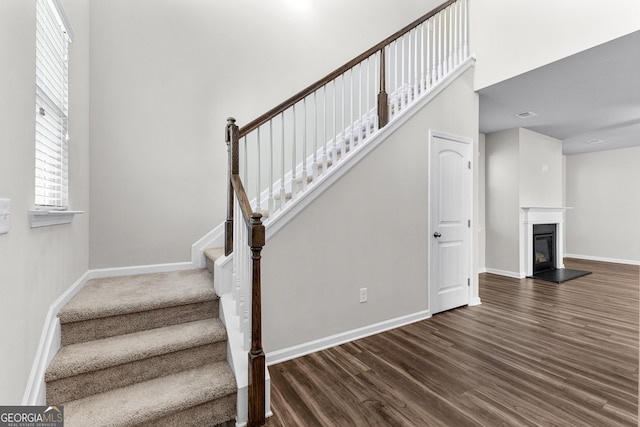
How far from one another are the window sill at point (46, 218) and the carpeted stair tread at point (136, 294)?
1.76 ft

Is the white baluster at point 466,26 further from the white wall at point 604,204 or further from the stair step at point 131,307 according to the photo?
the white wall at point 604,204

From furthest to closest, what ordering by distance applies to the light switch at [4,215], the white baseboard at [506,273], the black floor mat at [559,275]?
the white baseboard at [506,273] → the black floor mat at [559,275] → the light switch at [4,215]

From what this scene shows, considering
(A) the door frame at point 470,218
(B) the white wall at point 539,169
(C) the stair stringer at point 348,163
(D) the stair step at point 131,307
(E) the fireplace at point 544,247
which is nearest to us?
(D) the stair step at point 131,307

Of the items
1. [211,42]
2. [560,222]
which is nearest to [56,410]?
[211,42]

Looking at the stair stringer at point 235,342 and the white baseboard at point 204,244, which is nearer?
the stair stringer at point 235,342

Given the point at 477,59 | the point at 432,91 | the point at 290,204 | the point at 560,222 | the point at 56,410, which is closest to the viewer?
the point at 56,410

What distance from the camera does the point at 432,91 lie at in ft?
10.2

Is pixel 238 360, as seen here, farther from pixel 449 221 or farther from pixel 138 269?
pixel 449 221

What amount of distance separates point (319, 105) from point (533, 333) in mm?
3266

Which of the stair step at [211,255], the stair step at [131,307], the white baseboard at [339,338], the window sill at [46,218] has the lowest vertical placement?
the white baseboard at [339,338]

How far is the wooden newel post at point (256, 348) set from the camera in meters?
1.56

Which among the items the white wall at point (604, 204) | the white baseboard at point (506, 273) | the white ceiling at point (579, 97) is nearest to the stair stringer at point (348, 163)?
the white ceiling at point (579, 97)

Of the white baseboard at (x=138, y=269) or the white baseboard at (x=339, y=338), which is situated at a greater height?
the white baseboard at (x=138, y=269)

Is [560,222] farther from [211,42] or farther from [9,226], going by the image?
[9,226]
